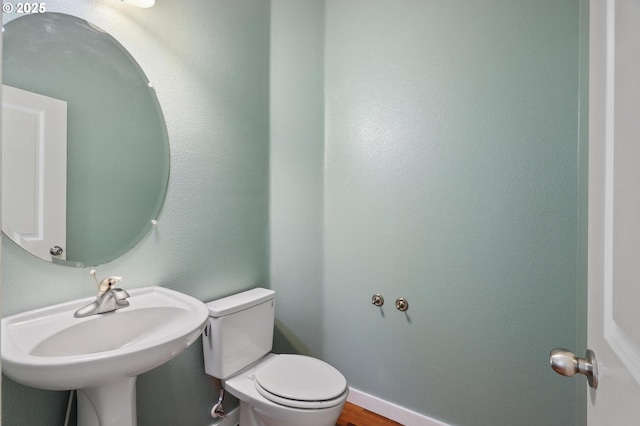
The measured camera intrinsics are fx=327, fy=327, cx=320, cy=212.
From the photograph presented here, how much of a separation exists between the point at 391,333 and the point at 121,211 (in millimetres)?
1453

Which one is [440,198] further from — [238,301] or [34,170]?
[34,170]

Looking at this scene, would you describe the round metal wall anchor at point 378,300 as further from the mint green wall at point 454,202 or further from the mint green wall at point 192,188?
the mint green wall at point 192,188

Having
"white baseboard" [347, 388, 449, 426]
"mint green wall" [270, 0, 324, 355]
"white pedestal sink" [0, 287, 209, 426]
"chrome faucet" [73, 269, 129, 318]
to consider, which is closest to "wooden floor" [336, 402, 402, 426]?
"white baseboard" [347, 388, 449, 426]

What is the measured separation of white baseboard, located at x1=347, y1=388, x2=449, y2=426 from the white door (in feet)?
4.27

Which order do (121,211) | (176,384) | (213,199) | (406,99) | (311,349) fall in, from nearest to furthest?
(121,211)
(176,384)
(213,199)
(406,99)
(311,349)

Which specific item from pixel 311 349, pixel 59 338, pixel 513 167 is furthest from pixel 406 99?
pixel 59 338

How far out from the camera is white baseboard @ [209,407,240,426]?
5.28ft

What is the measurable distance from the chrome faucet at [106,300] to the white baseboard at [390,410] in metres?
1.42

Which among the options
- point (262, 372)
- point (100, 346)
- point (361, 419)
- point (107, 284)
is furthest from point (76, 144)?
point (361, 419)

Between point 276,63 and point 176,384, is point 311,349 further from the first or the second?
point 276,63

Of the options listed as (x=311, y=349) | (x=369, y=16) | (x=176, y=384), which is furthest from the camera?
(x=311, y=349)

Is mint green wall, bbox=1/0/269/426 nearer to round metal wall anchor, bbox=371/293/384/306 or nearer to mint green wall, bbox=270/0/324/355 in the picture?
mint green wall, bbox=270/0/324/355

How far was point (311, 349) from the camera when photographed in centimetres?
204

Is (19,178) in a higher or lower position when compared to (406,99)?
lower
